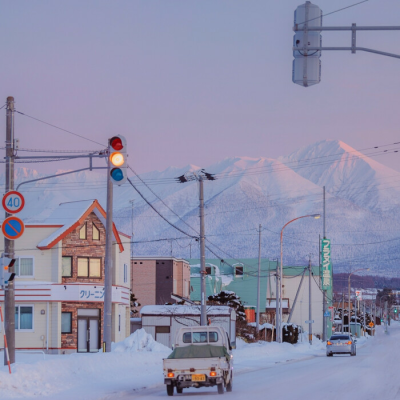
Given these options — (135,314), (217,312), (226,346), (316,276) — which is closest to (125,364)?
(226,346)

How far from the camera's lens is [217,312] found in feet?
213

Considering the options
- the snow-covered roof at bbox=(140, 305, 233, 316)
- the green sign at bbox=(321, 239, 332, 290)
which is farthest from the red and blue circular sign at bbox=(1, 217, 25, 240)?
the green sign at bbox=(321, 239, 332, 290)

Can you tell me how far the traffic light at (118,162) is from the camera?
18.9m

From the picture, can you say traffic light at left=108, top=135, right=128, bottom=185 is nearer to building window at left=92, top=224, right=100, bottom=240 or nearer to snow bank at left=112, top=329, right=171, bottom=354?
snow bank at left=112, top=329, right=171, bottom=354

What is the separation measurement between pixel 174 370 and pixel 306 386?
4.23 metres

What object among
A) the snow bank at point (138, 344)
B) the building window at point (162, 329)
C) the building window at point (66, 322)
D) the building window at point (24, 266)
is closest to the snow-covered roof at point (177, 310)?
the building window at point (162, 329)

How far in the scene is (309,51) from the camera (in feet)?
50.4

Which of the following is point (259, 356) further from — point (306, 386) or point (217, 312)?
point (306, 386)

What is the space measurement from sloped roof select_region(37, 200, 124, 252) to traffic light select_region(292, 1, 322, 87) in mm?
37537

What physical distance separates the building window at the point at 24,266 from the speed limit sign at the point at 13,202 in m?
30.2

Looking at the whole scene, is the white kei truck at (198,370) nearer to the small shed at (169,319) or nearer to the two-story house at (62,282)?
the two-story house at (62,282)

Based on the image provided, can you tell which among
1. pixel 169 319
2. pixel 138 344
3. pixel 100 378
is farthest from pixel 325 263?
pixel 100 378

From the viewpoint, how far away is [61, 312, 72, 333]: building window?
168 feet

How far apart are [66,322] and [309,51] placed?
1543 inches
